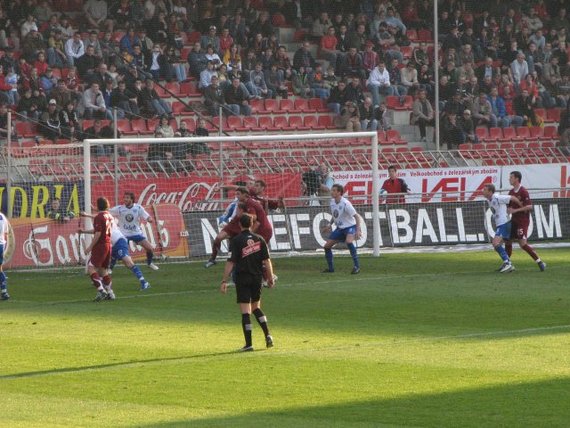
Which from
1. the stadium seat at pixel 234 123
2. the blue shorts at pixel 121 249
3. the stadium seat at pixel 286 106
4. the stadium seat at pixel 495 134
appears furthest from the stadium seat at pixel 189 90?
the blue shorts at pixel 121 249

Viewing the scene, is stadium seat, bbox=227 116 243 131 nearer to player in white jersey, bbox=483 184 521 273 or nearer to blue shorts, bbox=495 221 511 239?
player in white jersey, bbox=483 184 521 273

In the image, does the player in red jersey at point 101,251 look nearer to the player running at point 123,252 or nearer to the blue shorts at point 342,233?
the player running at point 123,252

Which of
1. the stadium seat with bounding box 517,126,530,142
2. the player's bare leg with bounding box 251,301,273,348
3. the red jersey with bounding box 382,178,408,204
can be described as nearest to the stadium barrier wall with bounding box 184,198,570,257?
the red jersey with bounding box 382,178,408,204

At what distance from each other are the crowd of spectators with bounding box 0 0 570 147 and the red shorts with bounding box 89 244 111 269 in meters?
12.6

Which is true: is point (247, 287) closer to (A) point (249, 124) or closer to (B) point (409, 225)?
(B) point (409, 225)

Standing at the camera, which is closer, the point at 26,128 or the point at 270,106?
the point at 26,128

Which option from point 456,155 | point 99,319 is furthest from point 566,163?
point 99,319

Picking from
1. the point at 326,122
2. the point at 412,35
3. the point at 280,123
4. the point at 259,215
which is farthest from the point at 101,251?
the point at 412,35

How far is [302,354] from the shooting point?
16.1m

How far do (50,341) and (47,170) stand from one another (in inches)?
562

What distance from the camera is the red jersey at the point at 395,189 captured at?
3447 cm

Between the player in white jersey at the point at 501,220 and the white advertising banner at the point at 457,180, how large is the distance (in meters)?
8.14

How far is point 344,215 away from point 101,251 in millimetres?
6475

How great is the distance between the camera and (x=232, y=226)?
874 inches
